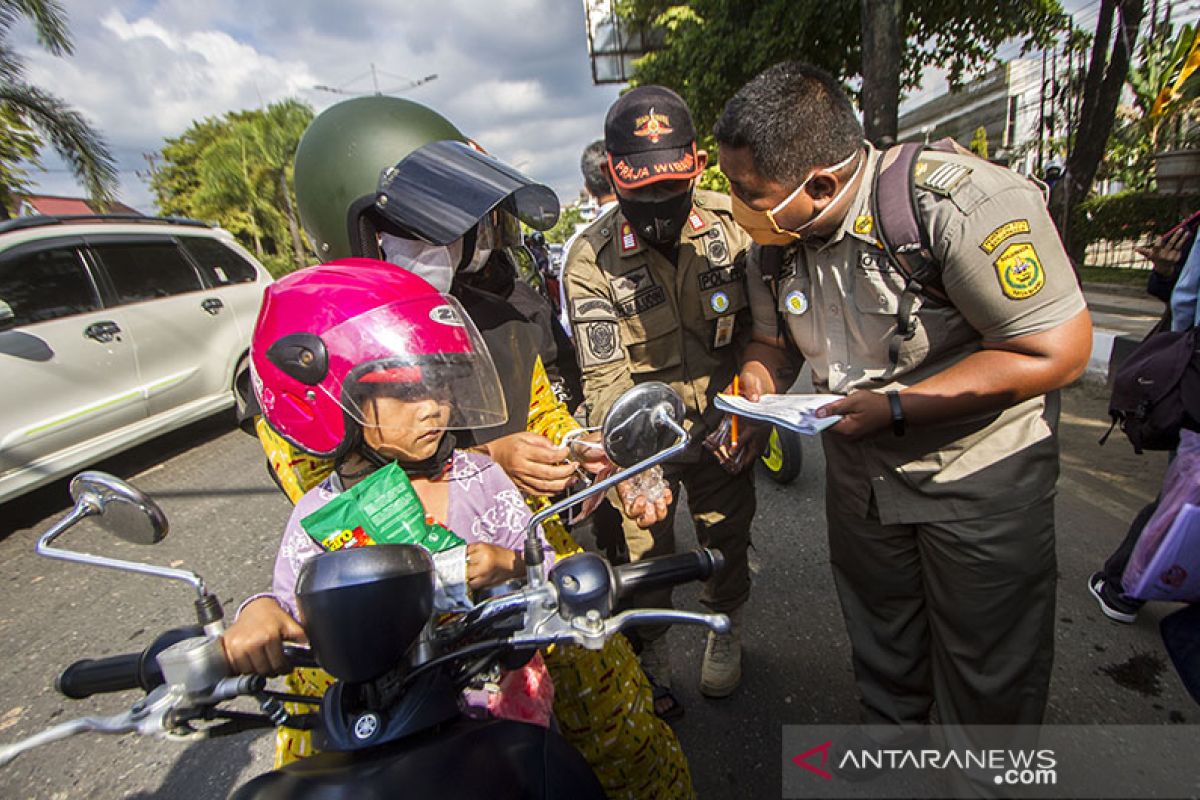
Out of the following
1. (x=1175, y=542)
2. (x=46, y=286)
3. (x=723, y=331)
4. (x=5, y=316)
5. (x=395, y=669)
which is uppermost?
(x=46, y=286)

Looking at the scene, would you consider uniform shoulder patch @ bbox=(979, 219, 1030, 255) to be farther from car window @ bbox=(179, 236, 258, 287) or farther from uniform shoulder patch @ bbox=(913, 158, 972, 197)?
car window @ bbox=(179, 236, 258, 287)

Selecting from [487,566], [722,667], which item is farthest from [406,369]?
[722,667]

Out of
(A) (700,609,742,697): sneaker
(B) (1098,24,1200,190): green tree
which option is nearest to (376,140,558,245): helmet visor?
(A) (700,609,742,697): sneaker

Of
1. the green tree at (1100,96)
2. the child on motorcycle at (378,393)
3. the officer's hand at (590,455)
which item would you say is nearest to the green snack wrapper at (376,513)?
the child on motorcycle at (378,393)

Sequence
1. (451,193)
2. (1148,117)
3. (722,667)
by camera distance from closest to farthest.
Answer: (451,193) < (722,667) < (1148,117)

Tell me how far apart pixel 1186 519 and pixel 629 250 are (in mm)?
1778

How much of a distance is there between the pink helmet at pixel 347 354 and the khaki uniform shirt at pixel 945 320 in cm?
91

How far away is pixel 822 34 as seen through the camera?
7266 millimetres

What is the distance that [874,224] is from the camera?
1367 millimetres

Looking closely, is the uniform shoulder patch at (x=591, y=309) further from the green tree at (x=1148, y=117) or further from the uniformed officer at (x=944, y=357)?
the green tree at (x=1148, y=117)

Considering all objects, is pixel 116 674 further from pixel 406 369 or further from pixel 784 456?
pixel 784 456

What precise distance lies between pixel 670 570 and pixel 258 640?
2.07 feet

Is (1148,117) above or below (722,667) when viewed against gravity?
above

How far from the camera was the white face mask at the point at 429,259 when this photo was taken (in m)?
1.61
